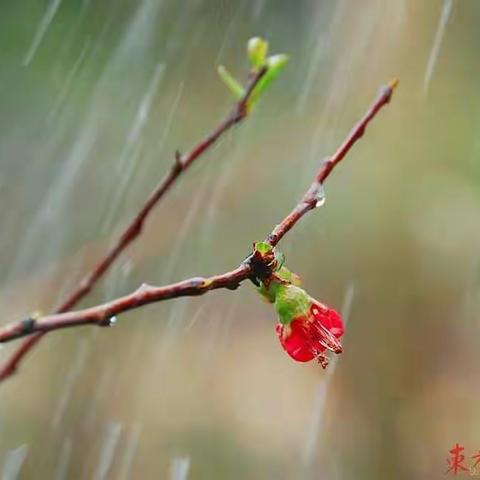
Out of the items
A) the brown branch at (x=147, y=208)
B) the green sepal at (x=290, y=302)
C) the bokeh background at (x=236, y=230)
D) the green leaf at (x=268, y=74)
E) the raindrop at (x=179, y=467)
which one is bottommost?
the green sepal at (x=290, y=302)

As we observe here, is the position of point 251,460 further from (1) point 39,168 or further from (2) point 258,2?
(2) point 258,2

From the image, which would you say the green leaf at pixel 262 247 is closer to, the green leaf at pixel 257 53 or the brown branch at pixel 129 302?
the brown branch at pixel 129 302

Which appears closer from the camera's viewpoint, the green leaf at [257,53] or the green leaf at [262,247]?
the green leaf at [262,247]

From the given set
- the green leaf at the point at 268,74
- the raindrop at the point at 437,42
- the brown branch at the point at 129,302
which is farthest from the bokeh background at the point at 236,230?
the brown branch at the point at 129,302

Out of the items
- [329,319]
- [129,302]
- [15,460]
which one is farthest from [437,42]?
[129,302]

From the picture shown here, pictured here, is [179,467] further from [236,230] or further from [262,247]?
[262,247]

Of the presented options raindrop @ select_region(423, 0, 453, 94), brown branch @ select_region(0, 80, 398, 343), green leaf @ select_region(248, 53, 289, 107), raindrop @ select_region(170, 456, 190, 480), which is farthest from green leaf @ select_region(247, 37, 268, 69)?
raindrop @ select_region(423, 0, 453, 94)
